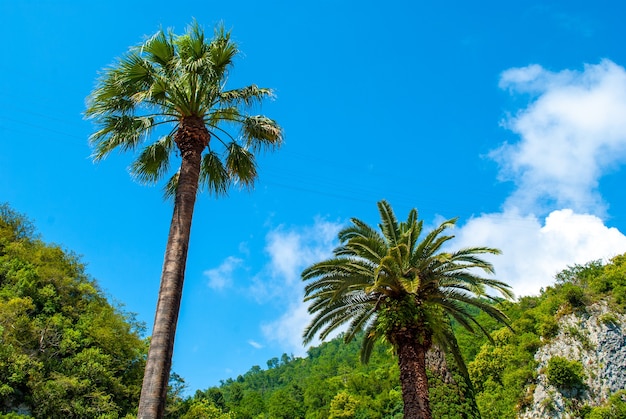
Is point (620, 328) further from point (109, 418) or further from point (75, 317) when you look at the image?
point (75, 317)

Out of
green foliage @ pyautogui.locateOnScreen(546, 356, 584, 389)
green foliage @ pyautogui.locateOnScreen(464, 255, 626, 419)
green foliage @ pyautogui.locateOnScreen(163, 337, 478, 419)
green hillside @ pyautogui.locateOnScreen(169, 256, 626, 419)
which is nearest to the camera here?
green hillside @ pyautogui.locateOnScreen(169, 256, 626, 419)

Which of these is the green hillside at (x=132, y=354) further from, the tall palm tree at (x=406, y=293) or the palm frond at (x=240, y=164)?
the palm frond at (x=240, y=164)

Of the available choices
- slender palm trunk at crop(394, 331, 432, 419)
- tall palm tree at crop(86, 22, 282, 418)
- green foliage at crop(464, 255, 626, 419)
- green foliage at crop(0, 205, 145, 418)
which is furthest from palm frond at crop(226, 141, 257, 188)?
green foliage at crop(464, 255, 626, 419)

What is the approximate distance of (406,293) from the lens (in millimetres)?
17484

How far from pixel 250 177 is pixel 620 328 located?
44.1 meters

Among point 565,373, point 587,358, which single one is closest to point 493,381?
point 587,358

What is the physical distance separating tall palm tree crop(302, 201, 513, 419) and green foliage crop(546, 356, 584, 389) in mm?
29582

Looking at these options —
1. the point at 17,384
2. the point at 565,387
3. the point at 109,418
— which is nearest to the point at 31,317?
the point at 17,384

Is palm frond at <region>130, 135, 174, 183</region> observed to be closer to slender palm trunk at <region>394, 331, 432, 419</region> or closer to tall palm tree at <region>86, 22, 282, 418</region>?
tall palm tree at <region>86, 22, 282, 418</region>

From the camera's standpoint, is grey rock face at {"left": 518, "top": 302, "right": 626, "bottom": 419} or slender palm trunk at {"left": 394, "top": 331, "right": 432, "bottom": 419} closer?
slender palm trunk at {"left": 394, "top": 331, "right": 432, "bottom": 419}

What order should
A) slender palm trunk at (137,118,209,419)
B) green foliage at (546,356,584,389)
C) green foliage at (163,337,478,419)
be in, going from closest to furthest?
slender palm trunk at (137,118,209,419) → green foliage at (546,356,584,389) → green foliage at (163,337,478,419)

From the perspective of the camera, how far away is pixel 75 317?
39844 mm

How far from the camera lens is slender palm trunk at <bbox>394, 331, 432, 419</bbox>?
53.7 feet

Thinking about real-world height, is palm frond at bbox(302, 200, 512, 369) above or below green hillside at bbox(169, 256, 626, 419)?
below
